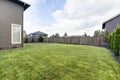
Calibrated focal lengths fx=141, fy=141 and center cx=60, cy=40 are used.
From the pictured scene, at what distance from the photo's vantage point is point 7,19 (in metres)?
12.1

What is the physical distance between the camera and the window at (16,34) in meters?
12.7

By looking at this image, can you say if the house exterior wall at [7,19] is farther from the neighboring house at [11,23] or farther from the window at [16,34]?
the window at [16,34]

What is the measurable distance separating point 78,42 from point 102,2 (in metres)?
9.25

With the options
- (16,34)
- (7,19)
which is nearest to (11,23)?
(7,19)

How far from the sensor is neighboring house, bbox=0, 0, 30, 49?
1178cm

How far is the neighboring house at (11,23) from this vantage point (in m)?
11.8

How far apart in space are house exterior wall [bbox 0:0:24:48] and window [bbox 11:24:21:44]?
31 cm

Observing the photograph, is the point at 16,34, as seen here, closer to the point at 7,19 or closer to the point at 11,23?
the point at 11,23

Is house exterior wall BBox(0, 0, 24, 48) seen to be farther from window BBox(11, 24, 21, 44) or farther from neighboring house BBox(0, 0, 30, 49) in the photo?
window BBox(11, 24, 21, 44)

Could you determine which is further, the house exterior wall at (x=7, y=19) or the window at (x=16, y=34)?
the window at (x=16, y=34)

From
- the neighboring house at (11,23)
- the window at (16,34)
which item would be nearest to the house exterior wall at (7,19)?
the neighboring house at (11,23)

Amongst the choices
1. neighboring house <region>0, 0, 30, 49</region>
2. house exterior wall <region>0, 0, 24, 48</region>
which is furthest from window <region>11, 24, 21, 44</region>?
house exterior wall <region>0, 0, 24, 48</region>

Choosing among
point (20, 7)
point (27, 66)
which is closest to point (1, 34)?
point (20, 7)

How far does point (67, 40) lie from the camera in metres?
29.6
